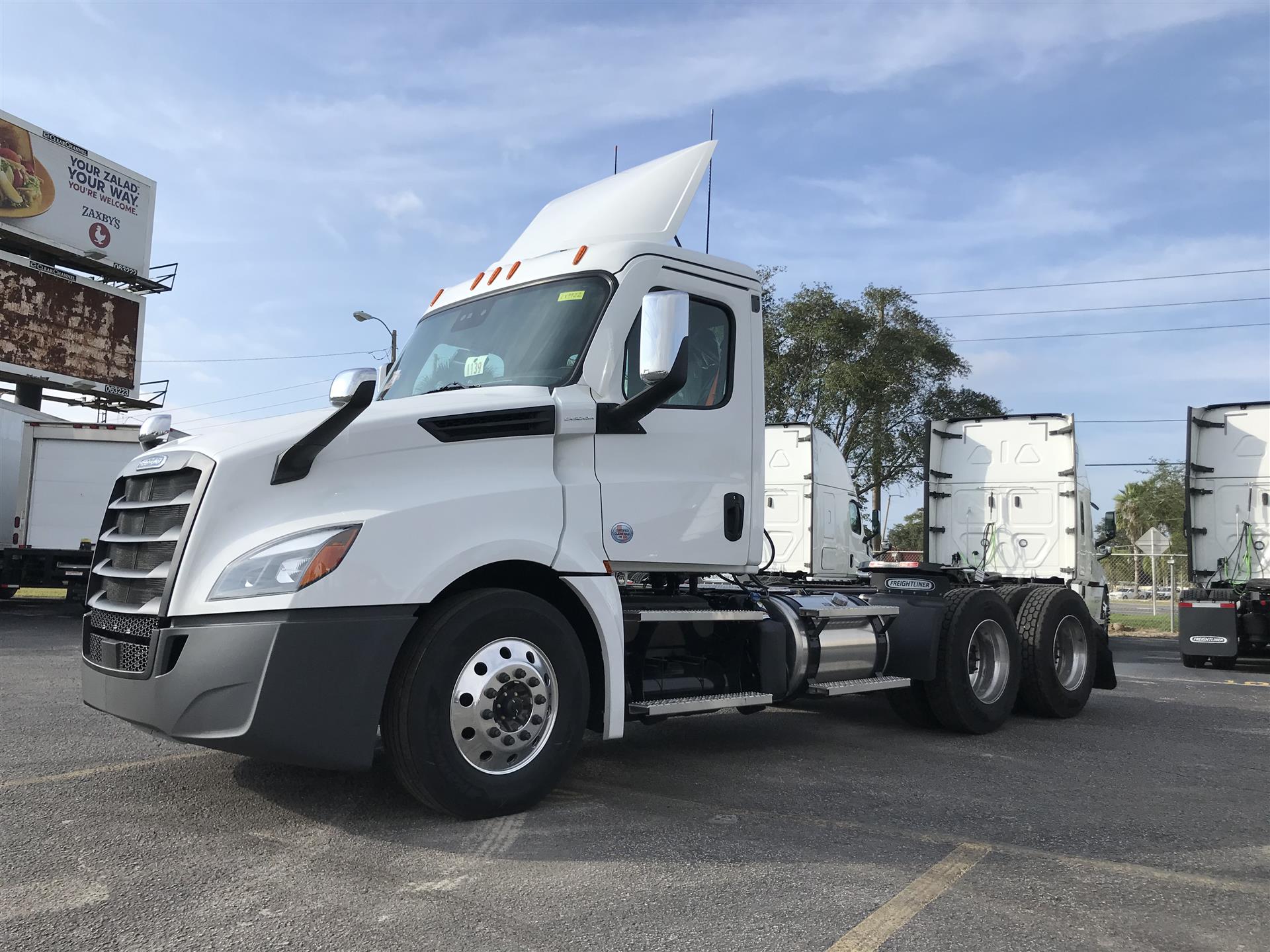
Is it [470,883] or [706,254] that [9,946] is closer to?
[470,883]

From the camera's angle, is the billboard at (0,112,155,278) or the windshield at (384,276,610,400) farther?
the billboard at (0,112,155,278)

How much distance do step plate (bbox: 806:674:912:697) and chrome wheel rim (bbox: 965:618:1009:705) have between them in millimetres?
701

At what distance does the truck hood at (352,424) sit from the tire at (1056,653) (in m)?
5.15

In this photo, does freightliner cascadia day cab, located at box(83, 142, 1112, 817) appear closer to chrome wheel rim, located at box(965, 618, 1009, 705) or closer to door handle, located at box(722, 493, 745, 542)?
door handle, located at box(722, 493, 745, 542)

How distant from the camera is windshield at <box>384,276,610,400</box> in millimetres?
5359

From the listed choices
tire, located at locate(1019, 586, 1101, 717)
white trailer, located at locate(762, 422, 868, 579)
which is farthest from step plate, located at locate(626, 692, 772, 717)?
white trailer, located at locate(762, 422, 868, 579)

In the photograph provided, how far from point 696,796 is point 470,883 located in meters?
1.80

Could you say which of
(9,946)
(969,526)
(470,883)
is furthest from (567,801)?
(969,526)

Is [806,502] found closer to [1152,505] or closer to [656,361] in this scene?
[656,361]

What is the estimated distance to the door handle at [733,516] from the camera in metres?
5.92

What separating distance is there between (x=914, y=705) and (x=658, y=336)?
405 centimetres

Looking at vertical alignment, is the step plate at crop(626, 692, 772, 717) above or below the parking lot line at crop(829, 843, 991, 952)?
above

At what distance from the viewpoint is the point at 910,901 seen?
3723 mm

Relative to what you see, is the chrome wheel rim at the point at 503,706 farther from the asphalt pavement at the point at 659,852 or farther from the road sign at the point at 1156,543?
the road sign at the point at 1156,543
